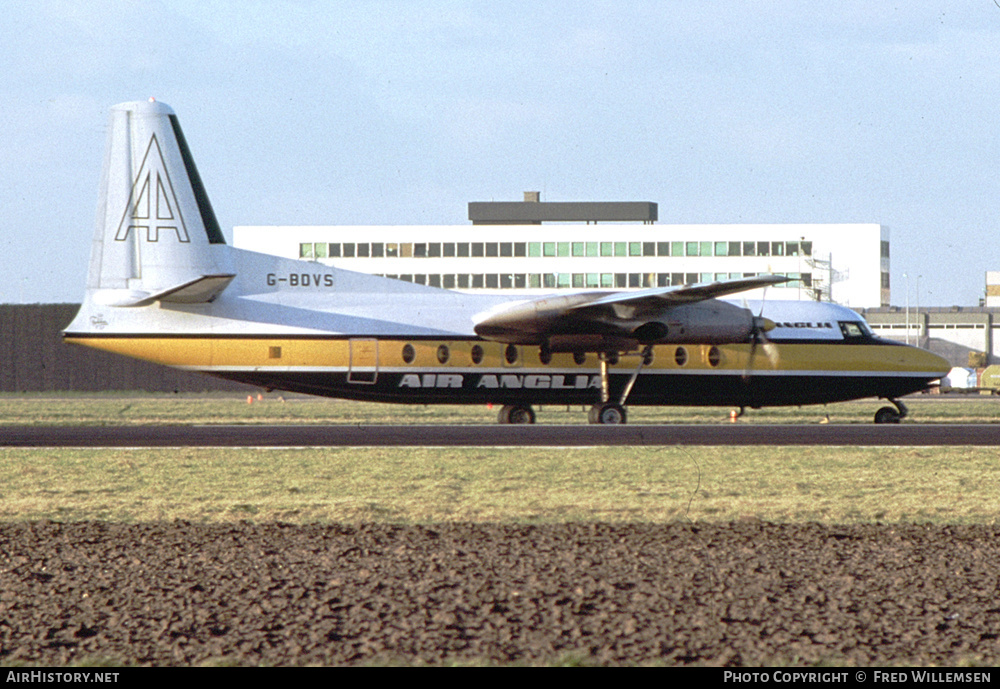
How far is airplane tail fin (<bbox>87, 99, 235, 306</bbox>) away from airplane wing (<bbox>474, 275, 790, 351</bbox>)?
7931 mm

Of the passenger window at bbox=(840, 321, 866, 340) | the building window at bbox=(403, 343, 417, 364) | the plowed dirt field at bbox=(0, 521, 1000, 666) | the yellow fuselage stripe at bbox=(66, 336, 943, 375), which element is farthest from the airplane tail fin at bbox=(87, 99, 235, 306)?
the passenger window at bbox=(840, 321, 866, 340)

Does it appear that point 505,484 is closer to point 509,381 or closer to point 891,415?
point 509,381

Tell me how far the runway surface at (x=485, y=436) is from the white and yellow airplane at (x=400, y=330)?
2.00 metres

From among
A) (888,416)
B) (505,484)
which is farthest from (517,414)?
(505,484)

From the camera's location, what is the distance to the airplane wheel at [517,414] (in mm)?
31188

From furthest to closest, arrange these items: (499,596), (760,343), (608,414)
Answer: (760,343) → (608,414) → (499,596)

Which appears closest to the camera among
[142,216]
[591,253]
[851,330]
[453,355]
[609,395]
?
[142,216]

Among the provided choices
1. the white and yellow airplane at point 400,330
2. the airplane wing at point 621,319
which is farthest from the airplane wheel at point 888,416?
the airplane wing at point 621,319

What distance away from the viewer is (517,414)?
103 feet

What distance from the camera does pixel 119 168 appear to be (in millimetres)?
28188

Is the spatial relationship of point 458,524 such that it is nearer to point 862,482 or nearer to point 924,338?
point 862,482

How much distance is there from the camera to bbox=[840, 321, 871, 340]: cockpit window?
104 feet

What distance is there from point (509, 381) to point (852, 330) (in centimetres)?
1082

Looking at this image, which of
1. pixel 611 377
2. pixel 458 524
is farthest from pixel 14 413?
pixel 458 524
